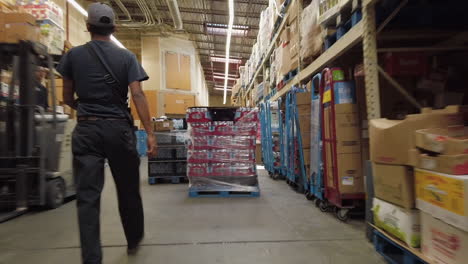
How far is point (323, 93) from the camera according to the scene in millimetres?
3410

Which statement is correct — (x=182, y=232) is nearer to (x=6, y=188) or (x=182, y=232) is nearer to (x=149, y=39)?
(x=6, y=188)

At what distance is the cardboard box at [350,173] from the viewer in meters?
A: 3.08

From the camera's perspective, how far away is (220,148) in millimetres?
4562

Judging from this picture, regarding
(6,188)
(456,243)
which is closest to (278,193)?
(456,243)

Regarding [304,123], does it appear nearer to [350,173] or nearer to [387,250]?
[350,173]

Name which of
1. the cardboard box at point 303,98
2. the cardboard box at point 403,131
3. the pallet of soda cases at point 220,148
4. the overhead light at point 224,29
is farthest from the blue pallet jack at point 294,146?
the overhead light at point 224,29

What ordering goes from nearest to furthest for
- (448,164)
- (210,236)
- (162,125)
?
(448,164) < (210,236) < (162,125)

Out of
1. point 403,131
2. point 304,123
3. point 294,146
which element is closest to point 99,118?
point 403,131

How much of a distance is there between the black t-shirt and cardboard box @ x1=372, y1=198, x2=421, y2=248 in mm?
1984

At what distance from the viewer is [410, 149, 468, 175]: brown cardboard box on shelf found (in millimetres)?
1422

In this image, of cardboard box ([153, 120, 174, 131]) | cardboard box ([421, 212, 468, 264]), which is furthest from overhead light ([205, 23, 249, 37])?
cardboard box ([421, 212, 468, 264])

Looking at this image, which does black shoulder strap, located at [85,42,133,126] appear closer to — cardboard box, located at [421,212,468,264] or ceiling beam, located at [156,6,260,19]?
cardboard box, located at [421,212,468,264]

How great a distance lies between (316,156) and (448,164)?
226cm

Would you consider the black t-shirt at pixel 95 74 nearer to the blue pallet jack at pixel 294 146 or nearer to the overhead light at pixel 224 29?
the blue pallet jack at pixel 294 146
